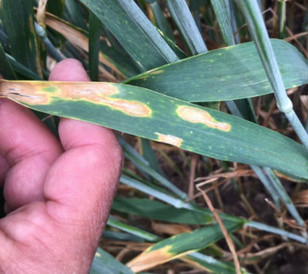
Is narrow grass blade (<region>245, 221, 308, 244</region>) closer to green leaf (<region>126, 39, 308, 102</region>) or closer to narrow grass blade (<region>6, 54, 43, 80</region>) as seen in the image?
green leaf (<region>126, 39, 308, 102</region>)

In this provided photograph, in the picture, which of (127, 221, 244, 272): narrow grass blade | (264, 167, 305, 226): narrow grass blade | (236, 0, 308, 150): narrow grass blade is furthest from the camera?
(127, 221, 244, 272): narrow grass blade

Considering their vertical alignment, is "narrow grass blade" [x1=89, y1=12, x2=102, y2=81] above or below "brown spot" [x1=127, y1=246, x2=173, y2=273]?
above

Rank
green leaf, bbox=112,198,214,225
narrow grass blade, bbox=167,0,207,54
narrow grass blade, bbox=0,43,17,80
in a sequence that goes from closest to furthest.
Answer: narrow grass blade, bbox=167,0,207,54 < narrow grass blade, bbox=0,43,17,80 < green leaf, bbox=112,198,214,225

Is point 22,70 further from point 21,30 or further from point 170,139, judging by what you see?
point 170,139

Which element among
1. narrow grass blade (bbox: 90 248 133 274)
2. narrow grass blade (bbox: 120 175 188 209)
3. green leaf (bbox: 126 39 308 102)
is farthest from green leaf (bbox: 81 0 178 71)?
narrow grass blade (bbox: 90 248 133 274)

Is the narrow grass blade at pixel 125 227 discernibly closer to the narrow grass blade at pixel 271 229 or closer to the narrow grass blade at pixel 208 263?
the narrow grass blade at pixel 208 263

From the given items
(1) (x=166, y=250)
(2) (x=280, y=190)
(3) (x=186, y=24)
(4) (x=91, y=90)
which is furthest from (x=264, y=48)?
(1) (x=166, y=250)

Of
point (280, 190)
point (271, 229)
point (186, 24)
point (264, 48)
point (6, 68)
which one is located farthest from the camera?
point (271, 229)

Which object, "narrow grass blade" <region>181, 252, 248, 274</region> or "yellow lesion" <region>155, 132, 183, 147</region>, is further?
"narrow grass blade" <region>181, 252, 248, 274</region>
